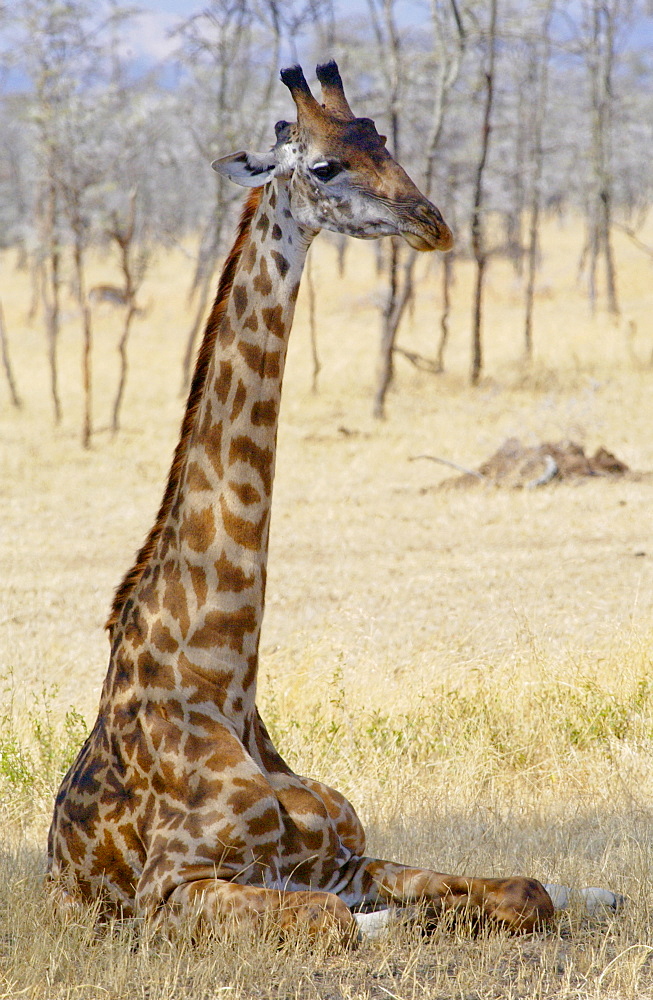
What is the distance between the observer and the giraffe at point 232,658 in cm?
307

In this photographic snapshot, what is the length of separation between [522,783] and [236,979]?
279 centimetres

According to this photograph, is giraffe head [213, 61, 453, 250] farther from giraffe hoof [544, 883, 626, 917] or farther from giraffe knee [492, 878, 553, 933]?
giraffe hoof [544, 883, 626, 917]

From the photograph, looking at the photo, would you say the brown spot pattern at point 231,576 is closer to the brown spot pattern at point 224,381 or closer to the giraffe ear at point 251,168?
the brown spot pattern at point 224,381

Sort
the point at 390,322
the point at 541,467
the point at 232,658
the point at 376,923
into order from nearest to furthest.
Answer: the point at 376,923 → the point at 232,658 → the point at 541,467 → the point at 390,322

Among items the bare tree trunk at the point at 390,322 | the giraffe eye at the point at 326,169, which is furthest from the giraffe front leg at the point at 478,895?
the bare tree trunk at the point at 390,322

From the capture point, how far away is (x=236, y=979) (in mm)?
2891

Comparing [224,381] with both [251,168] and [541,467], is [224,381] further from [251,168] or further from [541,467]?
[541,467]

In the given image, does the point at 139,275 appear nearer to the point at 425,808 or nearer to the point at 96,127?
the point at 96,127

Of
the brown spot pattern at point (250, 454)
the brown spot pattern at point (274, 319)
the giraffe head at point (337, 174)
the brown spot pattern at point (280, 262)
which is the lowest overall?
the brown spot pattern at point (250, 454)

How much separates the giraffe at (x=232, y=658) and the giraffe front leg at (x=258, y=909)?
46 mm

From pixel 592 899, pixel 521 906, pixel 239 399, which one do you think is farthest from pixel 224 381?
pixel 592 899

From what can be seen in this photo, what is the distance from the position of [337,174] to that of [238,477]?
986mm

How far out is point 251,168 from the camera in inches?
130

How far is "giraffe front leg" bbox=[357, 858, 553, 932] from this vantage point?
312 cm
